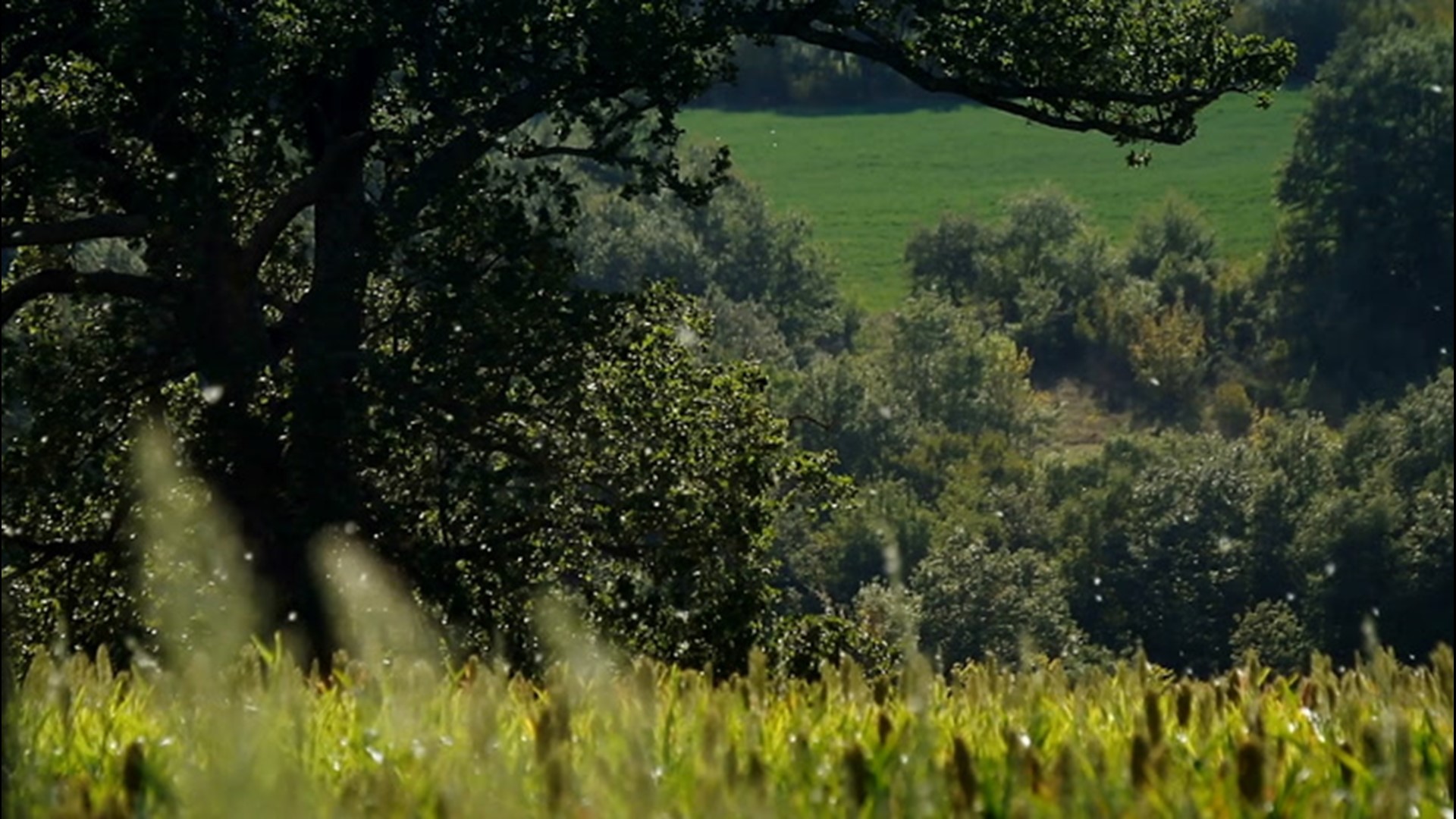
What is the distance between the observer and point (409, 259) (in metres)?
18.8

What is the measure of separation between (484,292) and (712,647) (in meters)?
3.10

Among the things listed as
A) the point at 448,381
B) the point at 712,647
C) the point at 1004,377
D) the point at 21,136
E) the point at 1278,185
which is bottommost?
the point at 1004,377

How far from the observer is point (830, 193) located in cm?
15212

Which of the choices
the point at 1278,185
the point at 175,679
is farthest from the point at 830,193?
the point at 175,679

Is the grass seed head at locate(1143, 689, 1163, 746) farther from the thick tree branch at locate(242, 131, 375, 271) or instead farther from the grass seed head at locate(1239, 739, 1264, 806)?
the thick tree branch at locate(242, 131, 375, 271)

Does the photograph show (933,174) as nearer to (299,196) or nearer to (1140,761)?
(299,196)

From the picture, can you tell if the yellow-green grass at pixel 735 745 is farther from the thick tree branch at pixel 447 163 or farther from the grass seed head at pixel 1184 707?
the thick tree branch at pixel 447 163

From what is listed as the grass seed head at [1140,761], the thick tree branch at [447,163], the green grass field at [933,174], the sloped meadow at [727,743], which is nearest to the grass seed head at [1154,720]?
the sloped meadow at [727,743]

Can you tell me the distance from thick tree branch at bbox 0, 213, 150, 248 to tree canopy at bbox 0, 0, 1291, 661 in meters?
0.04

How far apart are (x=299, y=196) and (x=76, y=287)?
5.62 feet

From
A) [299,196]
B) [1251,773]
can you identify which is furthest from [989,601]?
[1251,773]

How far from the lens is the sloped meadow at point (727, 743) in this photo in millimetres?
4695

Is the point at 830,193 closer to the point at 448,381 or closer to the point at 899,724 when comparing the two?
the point at 448,381

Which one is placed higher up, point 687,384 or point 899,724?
point 899,724
